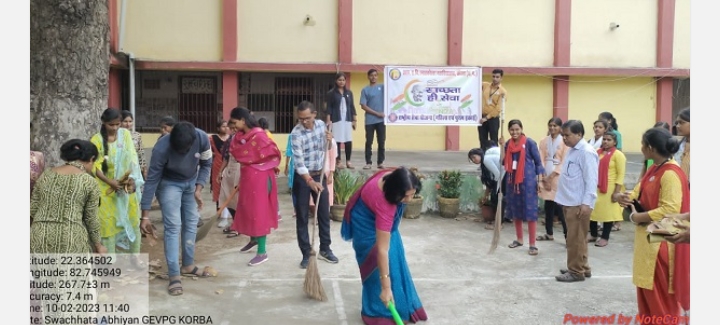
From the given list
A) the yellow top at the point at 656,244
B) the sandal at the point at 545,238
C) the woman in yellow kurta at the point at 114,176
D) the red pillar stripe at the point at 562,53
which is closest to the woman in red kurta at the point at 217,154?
the woman in yellow kurta at the point at 114,176

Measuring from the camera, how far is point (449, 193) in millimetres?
8953

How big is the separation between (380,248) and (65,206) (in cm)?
206

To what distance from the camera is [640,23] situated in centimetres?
1462

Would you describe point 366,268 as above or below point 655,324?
above

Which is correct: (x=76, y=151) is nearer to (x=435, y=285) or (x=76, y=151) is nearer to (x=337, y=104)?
(x=435, y=285)

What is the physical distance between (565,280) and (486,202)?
292cm

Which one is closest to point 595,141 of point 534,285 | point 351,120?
point 534,285

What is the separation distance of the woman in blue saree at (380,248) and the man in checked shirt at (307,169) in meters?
1.51

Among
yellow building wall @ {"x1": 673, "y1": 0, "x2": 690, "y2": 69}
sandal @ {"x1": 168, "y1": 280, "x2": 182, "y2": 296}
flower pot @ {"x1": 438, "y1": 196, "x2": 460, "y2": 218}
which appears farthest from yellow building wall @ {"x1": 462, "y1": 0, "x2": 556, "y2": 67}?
sandal @ {"x1": 168, "y1": 280, "x2": 182, "y2": 296}

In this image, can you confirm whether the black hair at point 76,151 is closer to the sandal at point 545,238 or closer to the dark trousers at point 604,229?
the sandal at point 545,238

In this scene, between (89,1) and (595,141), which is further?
(595,141)

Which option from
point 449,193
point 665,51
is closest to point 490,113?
point 449,193

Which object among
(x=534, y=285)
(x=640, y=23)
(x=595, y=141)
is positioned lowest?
(x=534, y=285)

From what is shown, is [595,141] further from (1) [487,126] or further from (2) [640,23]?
(2) [640,23]
